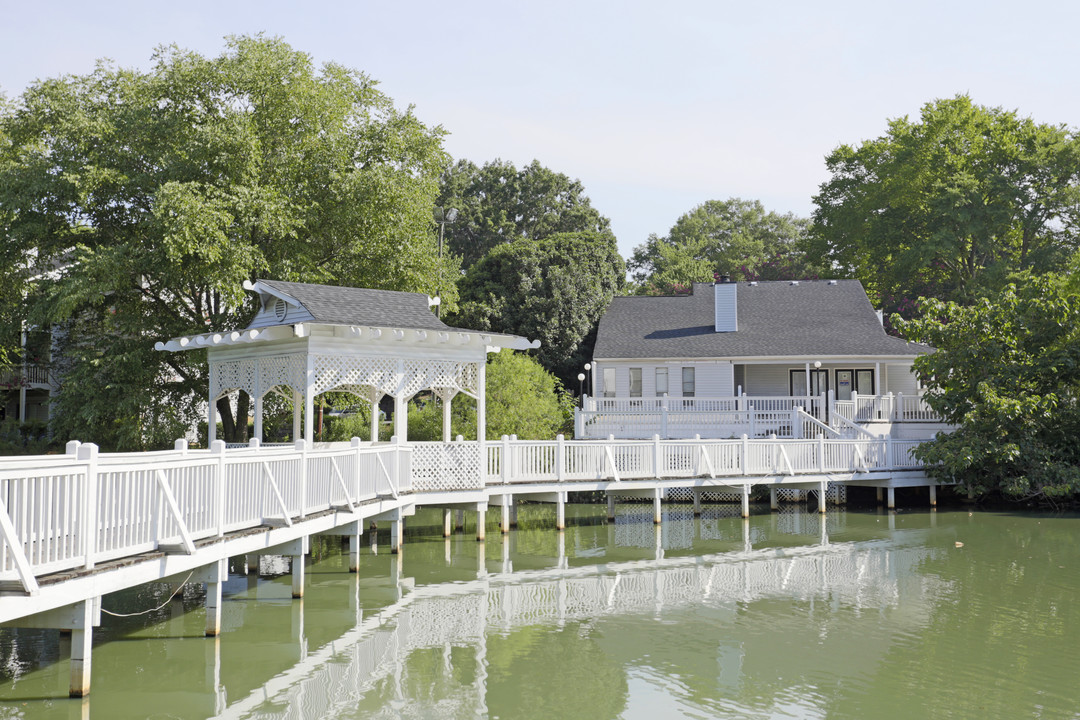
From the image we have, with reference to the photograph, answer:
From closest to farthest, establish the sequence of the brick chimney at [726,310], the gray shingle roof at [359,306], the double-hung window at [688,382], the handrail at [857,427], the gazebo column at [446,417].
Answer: the gray shingle roof at [359,306] → the gazebo column at [446,417] → the handrail at [857,427] → the double-hung window at [688,382] → the brick chimney at [726,310]

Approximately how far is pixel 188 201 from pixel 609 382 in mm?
18127

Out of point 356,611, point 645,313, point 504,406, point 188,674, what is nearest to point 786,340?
point 645,313

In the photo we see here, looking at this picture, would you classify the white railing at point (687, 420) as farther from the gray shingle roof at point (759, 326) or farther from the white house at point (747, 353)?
the gray shingle roof at point (759, 326)

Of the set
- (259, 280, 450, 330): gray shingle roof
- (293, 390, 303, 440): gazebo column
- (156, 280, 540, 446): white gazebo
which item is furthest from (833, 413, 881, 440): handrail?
(293, 390, 303, 440): gazebo column

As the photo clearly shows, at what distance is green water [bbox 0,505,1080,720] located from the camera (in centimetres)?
930

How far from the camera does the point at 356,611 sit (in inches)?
549

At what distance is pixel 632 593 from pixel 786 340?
2246cm

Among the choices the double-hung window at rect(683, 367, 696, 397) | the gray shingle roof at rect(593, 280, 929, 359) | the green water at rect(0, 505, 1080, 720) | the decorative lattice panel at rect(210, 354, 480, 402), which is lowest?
the green water at rect(0, 505, 1080, 720)

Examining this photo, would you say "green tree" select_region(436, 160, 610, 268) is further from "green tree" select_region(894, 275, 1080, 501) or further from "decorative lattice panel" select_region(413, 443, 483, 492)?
"decorative lattice panel" select_region(413, 443, 483, 492)

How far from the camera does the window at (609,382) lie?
3678cm

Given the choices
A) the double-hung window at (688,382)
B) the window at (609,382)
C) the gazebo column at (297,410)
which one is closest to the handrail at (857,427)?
the double-hung window at (688,382)

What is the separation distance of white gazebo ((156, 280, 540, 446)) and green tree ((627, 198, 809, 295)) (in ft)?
134

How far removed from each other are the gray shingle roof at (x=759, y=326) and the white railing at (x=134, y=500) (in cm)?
2321

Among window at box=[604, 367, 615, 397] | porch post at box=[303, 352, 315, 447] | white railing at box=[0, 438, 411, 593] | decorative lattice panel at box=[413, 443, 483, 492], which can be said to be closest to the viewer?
white railing at box=[0, 438, 411, 593]
